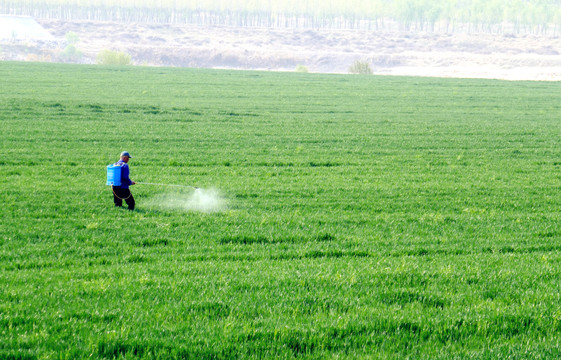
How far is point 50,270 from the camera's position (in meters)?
8.86

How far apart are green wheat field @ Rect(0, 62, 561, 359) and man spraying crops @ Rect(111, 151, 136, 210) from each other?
0.32 meters

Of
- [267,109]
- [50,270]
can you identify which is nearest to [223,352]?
[50,270]

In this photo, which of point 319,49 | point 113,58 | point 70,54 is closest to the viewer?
point 113,58

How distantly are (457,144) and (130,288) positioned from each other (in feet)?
60.2

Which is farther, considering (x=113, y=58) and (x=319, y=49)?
(x=319, y=49)

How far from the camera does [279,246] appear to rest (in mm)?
10539

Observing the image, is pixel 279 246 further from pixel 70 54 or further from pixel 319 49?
pixel 319 49

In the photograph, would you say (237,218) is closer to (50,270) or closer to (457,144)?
(50,270)

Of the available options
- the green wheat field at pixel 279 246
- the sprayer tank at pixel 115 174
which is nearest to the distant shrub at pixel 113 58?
the green wheat field at pixel 279 246

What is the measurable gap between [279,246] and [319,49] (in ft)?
491

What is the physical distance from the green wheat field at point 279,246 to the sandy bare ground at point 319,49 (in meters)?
98.5

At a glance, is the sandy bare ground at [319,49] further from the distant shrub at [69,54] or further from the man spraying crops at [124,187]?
the man spraying crops at [124,187]

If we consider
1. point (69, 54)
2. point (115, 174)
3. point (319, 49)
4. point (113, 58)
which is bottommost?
point (115, 174)

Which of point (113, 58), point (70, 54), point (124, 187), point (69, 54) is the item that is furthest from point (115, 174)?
point (70, 54)
